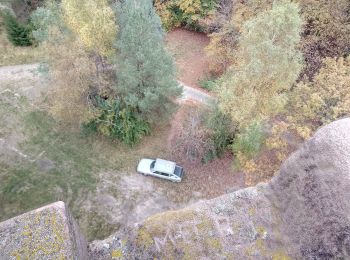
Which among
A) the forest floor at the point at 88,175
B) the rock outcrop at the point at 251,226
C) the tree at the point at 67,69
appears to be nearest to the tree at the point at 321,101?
the forest floor at the point at 88,175

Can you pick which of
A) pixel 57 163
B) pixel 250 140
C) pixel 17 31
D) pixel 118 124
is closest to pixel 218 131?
pixel 250 140

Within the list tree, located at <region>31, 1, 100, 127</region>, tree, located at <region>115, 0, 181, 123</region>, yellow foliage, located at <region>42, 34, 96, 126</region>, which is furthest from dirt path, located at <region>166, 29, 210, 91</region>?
yellow foliage, located at <region>42, 34, 96, 126</region>

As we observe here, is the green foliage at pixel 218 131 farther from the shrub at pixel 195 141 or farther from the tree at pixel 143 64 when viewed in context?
the tree at pixel 143 64

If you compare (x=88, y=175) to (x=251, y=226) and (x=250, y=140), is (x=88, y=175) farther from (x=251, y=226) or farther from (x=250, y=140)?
(x=251, y=226)

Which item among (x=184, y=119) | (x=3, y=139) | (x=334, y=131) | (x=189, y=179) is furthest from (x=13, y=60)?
(x=334, y=131)

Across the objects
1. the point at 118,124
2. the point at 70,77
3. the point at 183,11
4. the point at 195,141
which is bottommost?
the point at 118,124

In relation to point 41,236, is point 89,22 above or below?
above

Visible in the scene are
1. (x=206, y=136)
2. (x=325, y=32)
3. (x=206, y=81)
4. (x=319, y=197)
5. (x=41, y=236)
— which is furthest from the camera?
(x=206, y=81)
